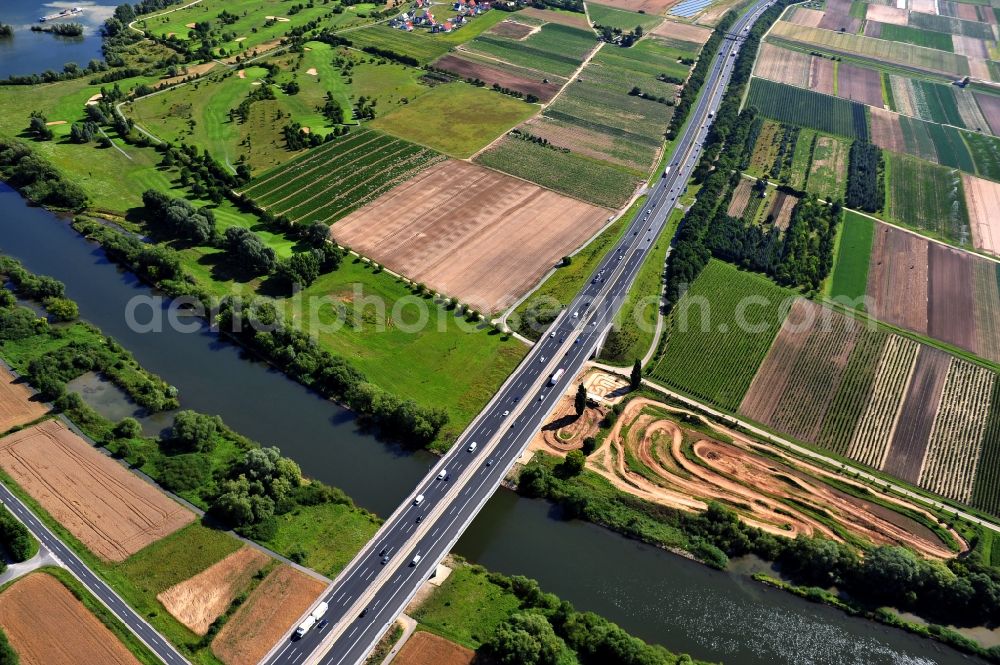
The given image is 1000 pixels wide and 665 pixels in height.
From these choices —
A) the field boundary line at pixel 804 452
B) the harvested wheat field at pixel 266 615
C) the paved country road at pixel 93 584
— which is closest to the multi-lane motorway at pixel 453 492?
the harvested wheat field at pixel 266 615

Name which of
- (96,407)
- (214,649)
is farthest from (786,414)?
(96,407)

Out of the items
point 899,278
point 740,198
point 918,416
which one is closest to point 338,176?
point 740,198

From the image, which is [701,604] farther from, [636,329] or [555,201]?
[555,201]

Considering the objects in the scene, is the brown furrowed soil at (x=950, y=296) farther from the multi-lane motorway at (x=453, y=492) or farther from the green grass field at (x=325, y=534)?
the green grass field at (x=325, y=534)

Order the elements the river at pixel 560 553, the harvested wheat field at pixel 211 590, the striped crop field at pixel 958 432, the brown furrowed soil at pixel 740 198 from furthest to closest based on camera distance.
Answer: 1. the brown furrowed soil at pixel 740 198
2. the striped crop field at pixel 958 432
3. the river at pixel 560 553
4. the harvested wheat field at pixel 211 590

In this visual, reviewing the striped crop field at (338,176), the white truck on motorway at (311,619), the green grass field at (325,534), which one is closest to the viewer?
the white truck on motorway at (311,619)
